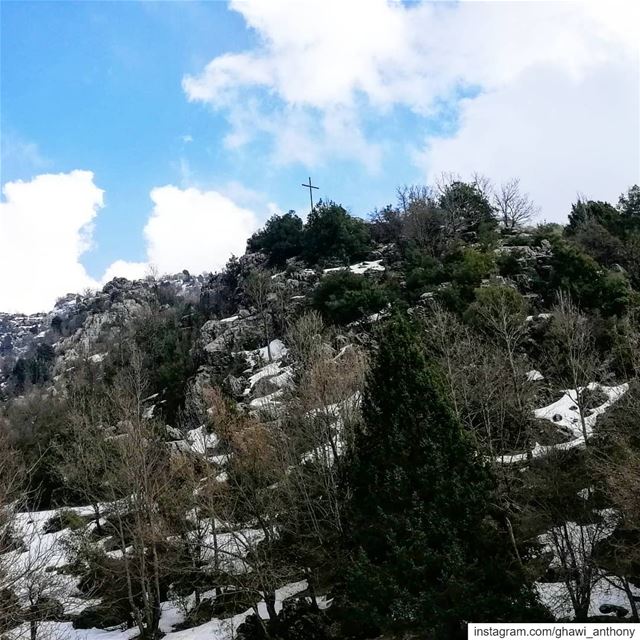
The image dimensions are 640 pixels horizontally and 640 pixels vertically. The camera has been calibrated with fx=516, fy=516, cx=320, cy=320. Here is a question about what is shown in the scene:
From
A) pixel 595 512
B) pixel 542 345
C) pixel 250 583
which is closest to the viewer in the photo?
pixel 595 512

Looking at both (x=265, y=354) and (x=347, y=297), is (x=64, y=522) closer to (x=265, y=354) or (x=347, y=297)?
(x=265, y=354)

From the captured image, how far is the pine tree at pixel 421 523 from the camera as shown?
1059 cm

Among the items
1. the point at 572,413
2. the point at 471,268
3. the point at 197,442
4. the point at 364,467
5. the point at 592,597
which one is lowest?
the point at 592,597

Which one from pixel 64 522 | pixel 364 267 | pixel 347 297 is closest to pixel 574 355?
pixel 347 297

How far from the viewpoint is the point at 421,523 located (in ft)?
36.7

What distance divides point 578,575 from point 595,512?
1.79m

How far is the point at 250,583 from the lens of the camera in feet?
48.7

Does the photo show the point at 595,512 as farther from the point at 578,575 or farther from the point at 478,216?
the point at 478,216

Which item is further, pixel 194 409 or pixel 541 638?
pixel 194 409

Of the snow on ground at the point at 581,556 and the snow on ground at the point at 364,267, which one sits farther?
the snow on ground at the point at 364,267

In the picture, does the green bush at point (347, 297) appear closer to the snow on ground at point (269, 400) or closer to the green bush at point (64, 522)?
the snow on ground at point (269, 400)

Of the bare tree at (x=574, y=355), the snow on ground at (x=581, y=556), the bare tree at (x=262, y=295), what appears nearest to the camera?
the snow on ground at (x=581, y=556)

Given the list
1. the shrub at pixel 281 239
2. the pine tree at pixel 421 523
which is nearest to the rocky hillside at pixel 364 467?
the pine tree at pixel 421 523

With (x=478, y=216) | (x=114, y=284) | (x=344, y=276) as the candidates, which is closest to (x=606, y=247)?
(x=478, y=216)
